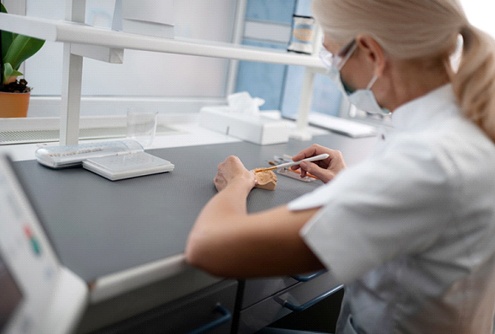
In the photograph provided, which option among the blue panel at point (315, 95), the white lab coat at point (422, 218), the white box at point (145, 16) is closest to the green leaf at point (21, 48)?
the white box at point (145, 16)

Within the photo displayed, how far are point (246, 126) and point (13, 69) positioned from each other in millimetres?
814

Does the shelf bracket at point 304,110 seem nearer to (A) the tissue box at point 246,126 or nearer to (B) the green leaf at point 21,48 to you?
(A) the tissue box at point 246,126

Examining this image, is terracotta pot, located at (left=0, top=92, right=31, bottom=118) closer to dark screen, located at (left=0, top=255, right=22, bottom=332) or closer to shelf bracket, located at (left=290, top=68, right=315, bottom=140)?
dark screen, located at (left=0, top=255, right=22, bottom=332)

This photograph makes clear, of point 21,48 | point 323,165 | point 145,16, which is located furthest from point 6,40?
point 323,165

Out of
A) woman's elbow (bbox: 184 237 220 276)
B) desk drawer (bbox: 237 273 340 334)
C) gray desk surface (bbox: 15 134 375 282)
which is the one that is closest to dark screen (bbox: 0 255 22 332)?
gray desk surface (bbox: 15 134 375 282)

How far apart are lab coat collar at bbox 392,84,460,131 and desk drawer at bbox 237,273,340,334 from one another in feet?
1.64

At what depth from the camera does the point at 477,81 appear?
828 mm

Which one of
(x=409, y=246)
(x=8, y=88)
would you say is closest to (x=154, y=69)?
(x=8, y=88)

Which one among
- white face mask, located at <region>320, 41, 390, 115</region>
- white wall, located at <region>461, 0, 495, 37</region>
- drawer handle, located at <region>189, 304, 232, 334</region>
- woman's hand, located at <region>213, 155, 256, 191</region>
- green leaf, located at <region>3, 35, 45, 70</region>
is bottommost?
drawer handle, located at <region>189, 304, 232, 334</region>

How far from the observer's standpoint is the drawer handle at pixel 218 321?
0.94 meters

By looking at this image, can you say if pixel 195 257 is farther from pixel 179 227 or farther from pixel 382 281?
pixel 382 281

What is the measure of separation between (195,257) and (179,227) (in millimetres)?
153

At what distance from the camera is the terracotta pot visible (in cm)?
144

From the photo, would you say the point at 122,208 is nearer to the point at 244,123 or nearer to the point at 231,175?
the point at 231,175
